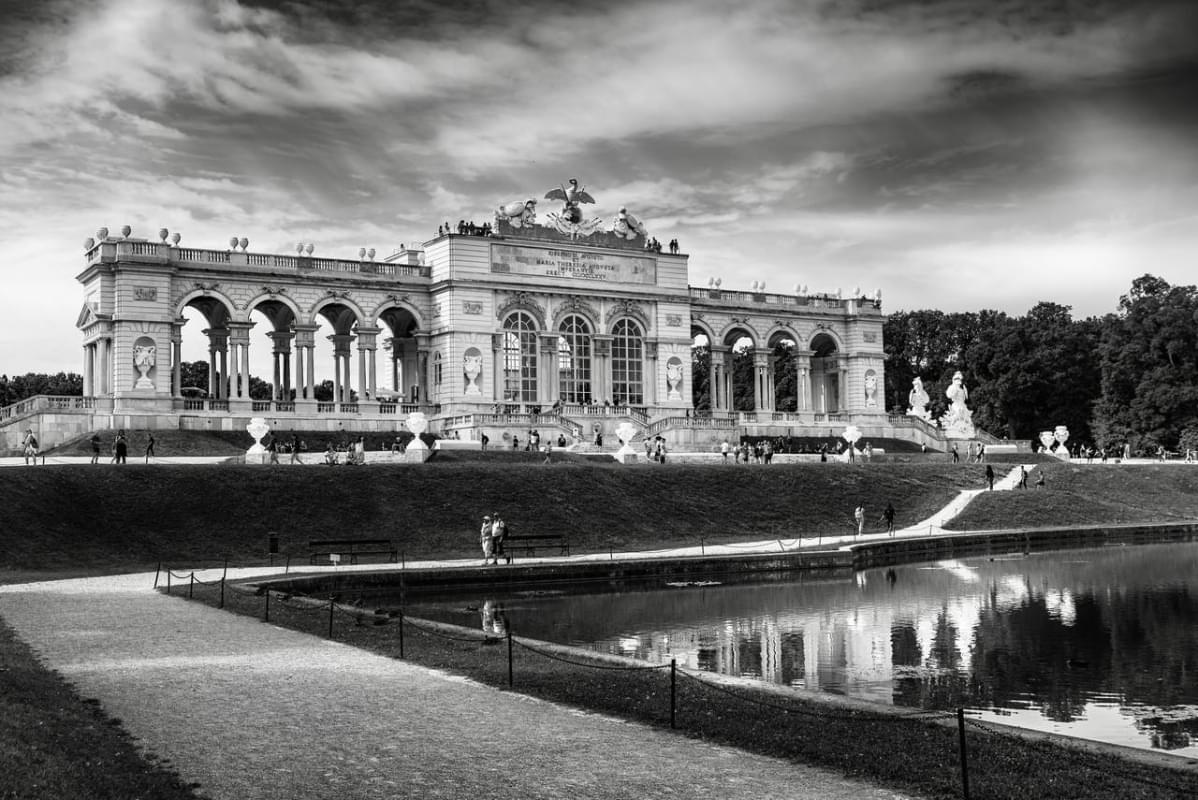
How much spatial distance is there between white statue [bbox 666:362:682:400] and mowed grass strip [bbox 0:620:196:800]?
6514 cm

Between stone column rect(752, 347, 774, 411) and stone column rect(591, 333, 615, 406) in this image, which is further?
stone column rect(752, 347, 774, 411)

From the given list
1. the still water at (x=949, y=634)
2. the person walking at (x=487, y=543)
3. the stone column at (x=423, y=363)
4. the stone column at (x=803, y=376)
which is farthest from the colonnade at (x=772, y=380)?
the still water at (x=949, y=634)

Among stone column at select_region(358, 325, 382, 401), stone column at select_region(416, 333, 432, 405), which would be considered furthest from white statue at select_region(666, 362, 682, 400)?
stone column at select_region(358, 325, 382, 401)

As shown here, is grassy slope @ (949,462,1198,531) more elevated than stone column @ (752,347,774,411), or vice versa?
stone column @ (752,347,774,411)

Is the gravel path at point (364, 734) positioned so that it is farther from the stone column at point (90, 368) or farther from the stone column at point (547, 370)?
the stone column at point (547, 370)

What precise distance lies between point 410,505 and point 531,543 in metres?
5.12

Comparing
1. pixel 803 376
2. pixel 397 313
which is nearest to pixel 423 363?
pixel 397 313

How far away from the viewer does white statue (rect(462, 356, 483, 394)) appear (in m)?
73.9

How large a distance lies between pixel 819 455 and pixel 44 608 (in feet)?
158

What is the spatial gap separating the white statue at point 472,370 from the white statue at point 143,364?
54.9 ft

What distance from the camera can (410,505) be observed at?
4694cm

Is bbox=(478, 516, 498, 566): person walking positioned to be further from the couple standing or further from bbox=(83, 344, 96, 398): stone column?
bbox=(83, 344, 96, 398): stone column

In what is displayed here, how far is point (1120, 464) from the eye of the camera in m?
70.1

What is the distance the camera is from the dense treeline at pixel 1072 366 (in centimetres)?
9294
